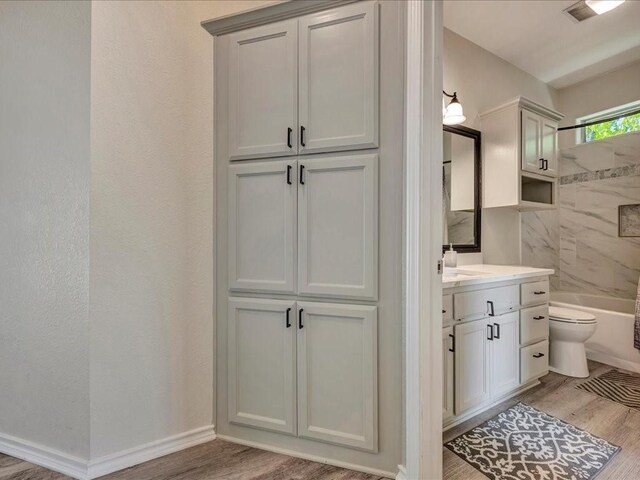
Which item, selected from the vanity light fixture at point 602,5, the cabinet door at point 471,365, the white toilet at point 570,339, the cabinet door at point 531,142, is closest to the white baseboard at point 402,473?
the cabinet door at point 471,365

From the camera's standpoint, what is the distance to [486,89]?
10.0 ft

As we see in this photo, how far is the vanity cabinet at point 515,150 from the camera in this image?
2779 millimetres

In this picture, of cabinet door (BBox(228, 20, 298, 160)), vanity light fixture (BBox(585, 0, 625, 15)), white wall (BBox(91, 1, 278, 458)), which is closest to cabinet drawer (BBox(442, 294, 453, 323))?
cabinet door (BBox(228, 20, 298, 160))

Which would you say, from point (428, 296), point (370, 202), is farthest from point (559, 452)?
point (370, 202)

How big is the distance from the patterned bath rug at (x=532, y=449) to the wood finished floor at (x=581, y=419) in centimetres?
4

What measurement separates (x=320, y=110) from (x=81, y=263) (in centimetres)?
126

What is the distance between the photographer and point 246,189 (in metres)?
1.77

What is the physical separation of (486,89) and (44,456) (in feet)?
12.6

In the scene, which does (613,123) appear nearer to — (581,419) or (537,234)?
(537,234)

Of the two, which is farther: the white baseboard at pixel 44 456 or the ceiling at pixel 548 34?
the ceiling at pixel 548 34

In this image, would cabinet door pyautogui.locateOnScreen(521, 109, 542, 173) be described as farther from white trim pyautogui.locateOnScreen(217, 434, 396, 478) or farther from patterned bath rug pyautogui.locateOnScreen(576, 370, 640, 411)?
white trim pyautogui.locateOnScreen(217, 434, 396, 478)

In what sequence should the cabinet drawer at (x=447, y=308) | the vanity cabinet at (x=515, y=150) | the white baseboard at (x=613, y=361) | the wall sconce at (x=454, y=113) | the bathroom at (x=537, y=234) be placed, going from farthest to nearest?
the white baseboard at (x=613, y=361) → the vanity cabinet at (x=515, y=150) → the wall sconce at (x=454, y=113) → the bathroom at (x=537, y=234) → the cabinet drawer at (x=447, y=308)

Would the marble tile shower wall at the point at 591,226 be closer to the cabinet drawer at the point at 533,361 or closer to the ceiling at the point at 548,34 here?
the ceiling at the point at 548,34

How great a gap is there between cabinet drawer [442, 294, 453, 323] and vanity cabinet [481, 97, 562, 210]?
1354mm
